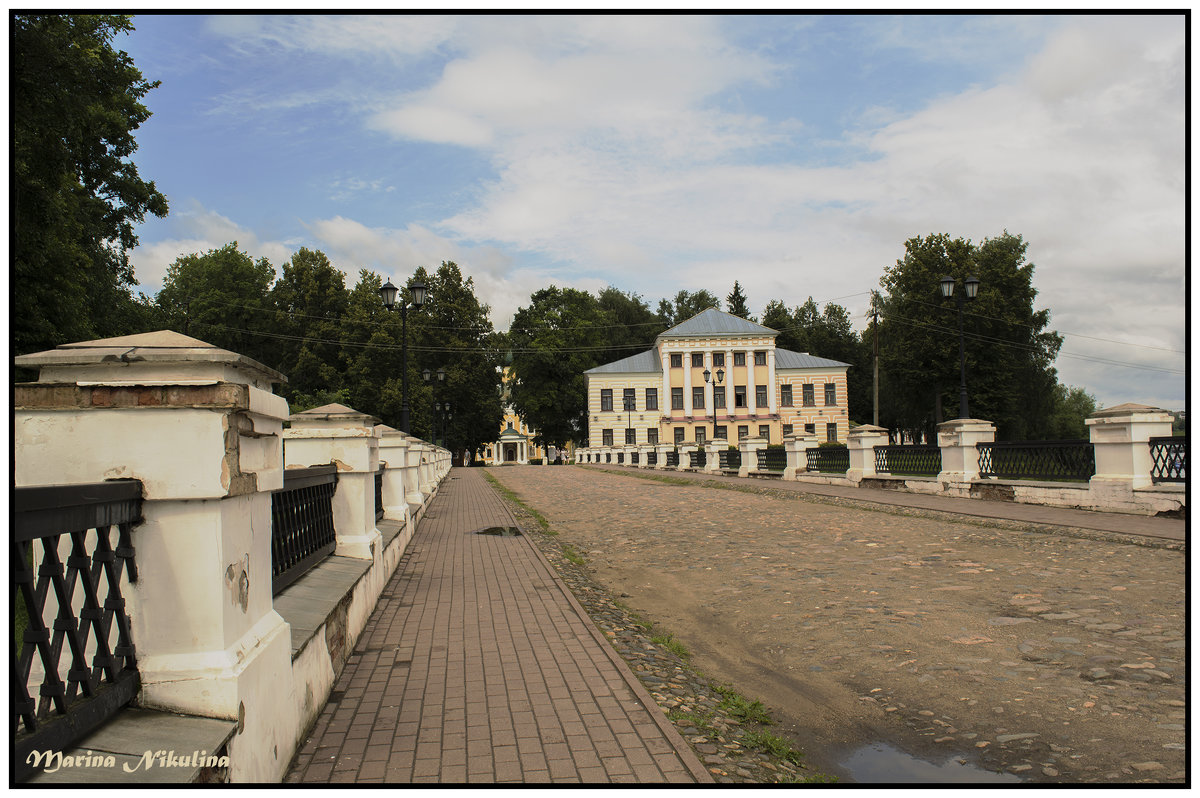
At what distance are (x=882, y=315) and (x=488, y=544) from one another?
52.4 metres

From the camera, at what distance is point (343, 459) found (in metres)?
6.95

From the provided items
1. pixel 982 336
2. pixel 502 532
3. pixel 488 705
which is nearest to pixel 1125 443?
pixel 502 532

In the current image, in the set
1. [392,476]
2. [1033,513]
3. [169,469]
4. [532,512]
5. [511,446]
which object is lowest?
[511,446]

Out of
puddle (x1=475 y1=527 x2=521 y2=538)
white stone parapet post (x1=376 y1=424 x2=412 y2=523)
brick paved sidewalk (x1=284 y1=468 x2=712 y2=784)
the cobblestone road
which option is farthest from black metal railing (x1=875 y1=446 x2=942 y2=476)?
brick paved sidewalk (x1=284 y1=468 x2=712 y2=784)

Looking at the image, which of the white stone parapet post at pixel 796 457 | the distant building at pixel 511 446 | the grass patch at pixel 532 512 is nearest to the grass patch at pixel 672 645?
the grass patch at pixel 532 512

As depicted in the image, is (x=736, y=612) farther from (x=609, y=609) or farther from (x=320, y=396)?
(x=320, y=396)

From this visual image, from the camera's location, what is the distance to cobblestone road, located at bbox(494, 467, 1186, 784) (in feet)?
12.8

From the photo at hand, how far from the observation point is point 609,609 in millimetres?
7188

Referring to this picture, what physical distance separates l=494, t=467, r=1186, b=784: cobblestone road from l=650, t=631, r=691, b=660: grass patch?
129 mm

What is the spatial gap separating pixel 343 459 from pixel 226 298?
61.3 meters

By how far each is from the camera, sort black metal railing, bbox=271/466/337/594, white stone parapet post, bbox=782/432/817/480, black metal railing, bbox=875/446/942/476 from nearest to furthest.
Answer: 1. black metal railing, bbox=271/466/337/594
2. black metal railing, bbox=875/446/942/476
3. white stone parapet post, bbox=782/432/817/480

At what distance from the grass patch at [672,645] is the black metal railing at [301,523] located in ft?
8.88

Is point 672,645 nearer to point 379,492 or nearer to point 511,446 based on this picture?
point 379,492

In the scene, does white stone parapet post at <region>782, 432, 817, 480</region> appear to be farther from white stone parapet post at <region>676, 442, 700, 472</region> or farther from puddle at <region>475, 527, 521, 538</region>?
puddle at <region>475, 527, 521, 538</region>
